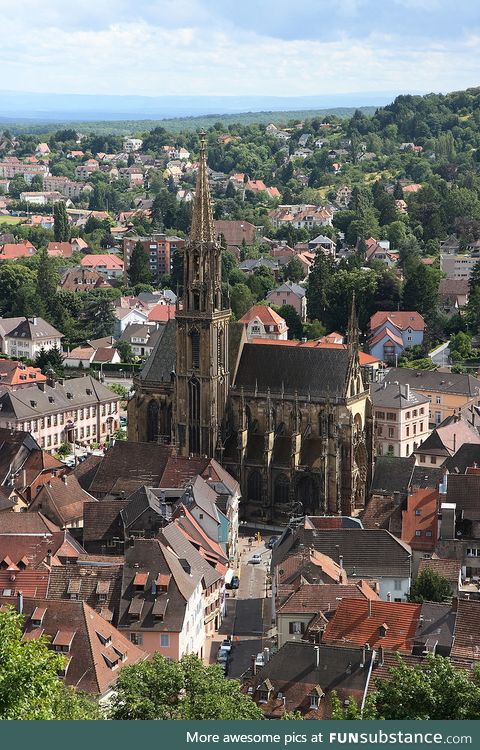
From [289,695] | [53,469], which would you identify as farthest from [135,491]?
[289,695]

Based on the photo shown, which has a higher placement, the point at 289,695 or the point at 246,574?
the point at 289,695

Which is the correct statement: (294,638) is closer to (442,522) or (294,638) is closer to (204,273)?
(442,522)

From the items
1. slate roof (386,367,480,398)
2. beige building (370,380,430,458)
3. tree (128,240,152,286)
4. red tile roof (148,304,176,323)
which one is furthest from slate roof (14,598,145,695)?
tree (128,240,152,286)

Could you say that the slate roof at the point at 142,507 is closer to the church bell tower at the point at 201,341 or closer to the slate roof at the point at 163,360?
the church bell tower at the point at 201,341

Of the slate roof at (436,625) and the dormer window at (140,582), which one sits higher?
→ the slate roof at (436,625)

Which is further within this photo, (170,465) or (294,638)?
(170,465)

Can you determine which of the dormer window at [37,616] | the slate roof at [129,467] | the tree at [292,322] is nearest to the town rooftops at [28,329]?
the tree at [292,322]

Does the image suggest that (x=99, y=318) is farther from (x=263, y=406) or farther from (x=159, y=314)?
(x=263, y=406)
